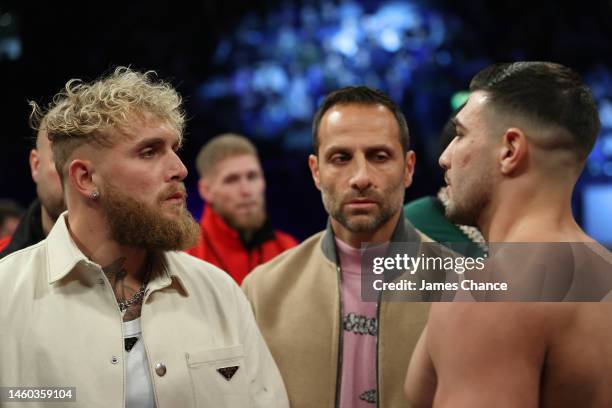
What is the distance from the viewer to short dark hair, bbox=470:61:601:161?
181 cm

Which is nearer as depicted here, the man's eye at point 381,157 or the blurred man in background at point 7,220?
the man's eye at point 381,157

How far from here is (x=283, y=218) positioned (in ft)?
25.9

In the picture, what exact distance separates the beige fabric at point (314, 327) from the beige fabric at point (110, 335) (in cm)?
13

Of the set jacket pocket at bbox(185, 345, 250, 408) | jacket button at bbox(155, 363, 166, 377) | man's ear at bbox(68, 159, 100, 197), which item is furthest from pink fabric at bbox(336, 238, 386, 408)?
man's ear at bbox(68, 159, 100, 197)

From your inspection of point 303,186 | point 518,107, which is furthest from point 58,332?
point 303,186

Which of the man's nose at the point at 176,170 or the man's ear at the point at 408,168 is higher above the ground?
the man's ear at the point at 408,168

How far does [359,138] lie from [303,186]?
17.3ft

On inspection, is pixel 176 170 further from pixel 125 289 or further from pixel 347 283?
pixel 347 283

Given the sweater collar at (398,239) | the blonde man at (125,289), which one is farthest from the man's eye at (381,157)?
the blonde man at (125,289)

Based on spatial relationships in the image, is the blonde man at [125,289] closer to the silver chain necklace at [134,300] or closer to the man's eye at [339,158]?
the silver chain necklace at [134,300]

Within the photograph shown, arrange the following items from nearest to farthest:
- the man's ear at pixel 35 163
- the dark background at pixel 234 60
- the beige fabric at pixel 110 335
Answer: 1. the beige fabric at pixel 110 335
2. the man's ear at pixel 35 163
3. the dark background at pixel 234 60

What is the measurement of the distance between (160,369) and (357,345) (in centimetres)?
68

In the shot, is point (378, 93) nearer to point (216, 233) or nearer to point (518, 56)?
point (216, 233)

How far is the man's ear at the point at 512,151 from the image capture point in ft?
5.91
